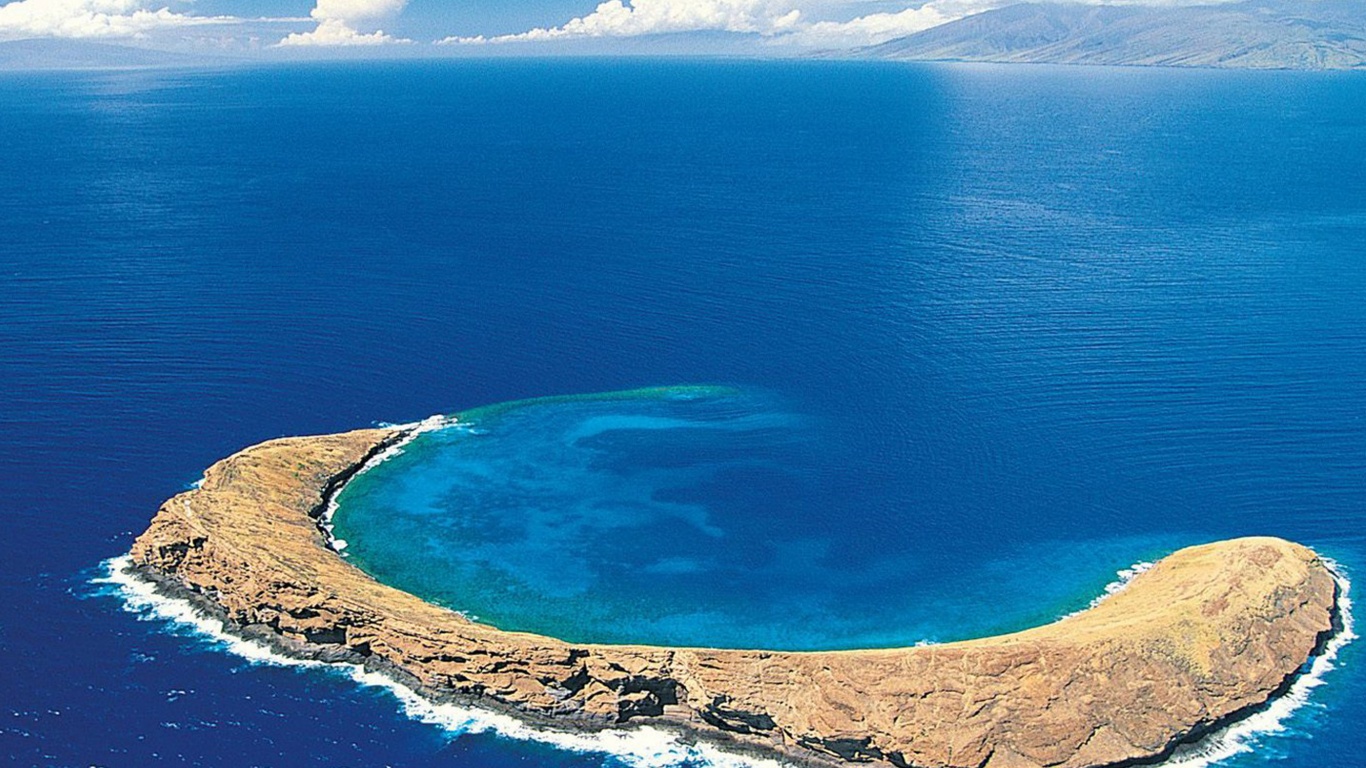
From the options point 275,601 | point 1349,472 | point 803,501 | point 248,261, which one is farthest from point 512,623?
point 248,261

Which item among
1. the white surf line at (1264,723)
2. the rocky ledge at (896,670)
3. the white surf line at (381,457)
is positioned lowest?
the white surf line at (1264,723)

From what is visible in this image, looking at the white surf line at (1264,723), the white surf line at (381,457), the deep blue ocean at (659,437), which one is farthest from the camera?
the white surf line at (381,457)

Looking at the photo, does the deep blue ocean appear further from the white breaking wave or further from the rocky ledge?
the rocky ledge

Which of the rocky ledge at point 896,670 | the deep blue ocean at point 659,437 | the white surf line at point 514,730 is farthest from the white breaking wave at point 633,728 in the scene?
the deep blue ocean at point 659,437

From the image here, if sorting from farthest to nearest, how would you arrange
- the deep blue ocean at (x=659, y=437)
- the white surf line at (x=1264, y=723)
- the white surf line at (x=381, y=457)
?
the white surf line at (x=381, y=457) < the deep blue ocean at (x=659, y=437) < the white surf line at (x=1264, y=723)

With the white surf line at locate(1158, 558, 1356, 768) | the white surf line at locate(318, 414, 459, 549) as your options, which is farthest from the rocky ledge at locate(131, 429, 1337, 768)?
the white surf line at locate(318, 414, 459, 549)

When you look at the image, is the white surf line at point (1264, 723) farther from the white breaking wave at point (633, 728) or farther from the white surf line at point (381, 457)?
the white surf line at point (381, 457)
